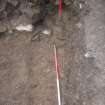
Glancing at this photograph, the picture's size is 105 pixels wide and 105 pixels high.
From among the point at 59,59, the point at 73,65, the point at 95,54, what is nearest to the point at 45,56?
the point at 59,59

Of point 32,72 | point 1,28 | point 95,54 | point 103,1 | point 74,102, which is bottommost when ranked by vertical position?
point 74,102

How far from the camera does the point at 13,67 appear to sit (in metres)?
2.89

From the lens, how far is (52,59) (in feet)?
9.52

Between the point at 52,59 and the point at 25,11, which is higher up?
the point at 25,11

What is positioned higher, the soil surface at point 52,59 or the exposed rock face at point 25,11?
the exposed rock face at point 25,11

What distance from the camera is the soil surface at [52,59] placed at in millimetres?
2791

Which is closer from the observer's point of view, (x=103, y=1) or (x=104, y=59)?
(x=104, y=59)

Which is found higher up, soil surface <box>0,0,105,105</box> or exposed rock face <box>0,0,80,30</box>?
exposed rock face <box>0,0,80,30</box>

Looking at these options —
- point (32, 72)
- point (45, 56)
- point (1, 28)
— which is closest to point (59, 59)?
point (45, 56)

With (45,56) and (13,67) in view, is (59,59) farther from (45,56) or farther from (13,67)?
(13,67)

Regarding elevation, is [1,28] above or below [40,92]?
above

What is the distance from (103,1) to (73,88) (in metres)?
1.08

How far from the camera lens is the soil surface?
9.16 ft

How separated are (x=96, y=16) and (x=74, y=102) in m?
1.02
